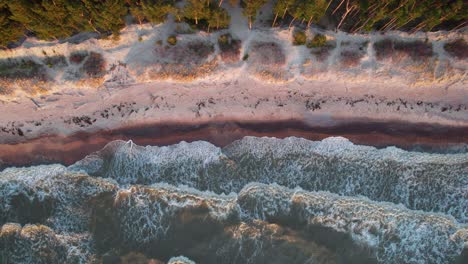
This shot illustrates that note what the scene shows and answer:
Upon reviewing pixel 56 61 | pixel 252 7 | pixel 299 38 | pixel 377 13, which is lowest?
pixel 56 61

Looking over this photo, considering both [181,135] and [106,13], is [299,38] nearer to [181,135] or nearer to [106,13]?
[181,135]

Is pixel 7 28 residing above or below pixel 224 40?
below

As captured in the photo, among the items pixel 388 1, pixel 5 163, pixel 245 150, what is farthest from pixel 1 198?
pixel 388 1

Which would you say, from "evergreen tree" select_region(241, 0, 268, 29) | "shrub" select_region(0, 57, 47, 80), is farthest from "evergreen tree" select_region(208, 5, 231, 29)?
"shrub" select_region(0, 57, 47, 80)

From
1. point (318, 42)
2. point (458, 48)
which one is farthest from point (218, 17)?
point (458, 48)

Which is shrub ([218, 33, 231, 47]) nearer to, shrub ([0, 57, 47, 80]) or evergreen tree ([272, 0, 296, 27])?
evergreen tree ([272, 0, 296, 27])

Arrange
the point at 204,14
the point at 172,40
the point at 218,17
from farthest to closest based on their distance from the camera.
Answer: the point at 172,40, the point at 218,17, the point at 204,14

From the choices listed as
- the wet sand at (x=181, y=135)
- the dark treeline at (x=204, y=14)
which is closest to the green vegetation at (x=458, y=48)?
the dark treeline at (x=204, y=14)
